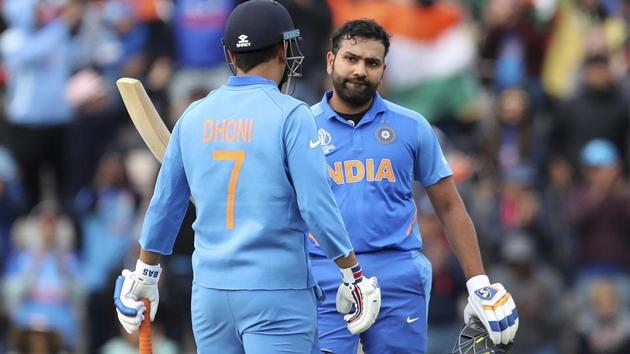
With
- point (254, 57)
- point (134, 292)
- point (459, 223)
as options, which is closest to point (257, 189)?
point (254, 57)

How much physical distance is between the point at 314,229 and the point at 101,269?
24.7 ft

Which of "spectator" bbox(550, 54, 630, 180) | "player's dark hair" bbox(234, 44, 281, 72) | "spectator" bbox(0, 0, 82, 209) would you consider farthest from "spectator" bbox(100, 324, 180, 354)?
"player's dark hair" bbox(234, 44, 281, 72)

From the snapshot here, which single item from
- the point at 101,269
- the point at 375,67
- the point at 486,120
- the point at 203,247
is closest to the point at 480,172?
the point at 486,120

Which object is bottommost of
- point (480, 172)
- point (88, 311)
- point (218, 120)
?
point (88, 311)

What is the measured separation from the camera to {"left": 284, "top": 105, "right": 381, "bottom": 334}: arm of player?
24.3 feet

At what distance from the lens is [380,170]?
27.7ft

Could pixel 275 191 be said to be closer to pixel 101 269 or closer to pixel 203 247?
pixel 203 247

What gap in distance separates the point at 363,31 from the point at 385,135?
57cm

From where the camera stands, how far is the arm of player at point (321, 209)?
7406 millimetres

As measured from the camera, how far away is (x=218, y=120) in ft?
24.9

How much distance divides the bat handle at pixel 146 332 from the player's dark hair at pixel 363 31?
1.74m

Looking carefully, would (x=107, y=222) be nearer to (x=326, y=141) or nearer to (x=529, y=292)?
(x=529, y=292)

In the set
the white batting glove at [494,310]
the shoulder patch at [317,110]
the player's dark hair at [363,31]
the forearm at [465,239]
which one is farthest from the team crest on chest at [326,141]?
the white batting glove at [494,310]

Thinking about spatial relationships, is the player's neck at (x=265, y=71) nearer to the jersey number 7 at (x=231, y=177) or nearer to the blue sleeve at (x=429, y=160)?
the jersey number 7 at (x=231, y=177)
